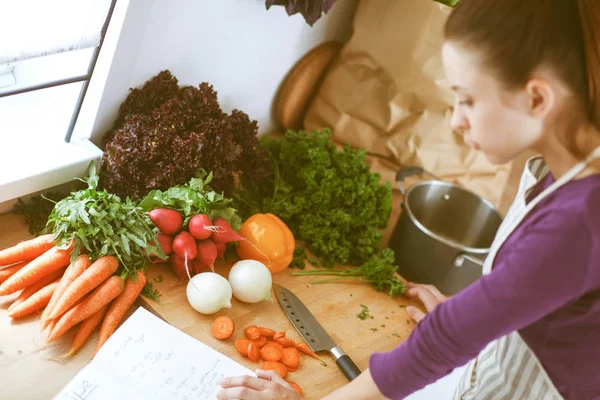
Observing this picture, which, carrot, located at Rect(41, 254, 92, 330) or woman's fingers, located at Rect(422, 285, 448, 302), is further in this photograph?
woman's fingers, located at Rect(422, 285, 448, 302)

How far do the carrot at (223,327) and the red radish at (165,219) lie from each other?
0.21 m

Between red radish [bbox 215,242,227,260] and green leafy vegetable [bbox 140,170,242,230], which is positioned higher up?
green leafy vegetable [bbox 140,170,242,230]

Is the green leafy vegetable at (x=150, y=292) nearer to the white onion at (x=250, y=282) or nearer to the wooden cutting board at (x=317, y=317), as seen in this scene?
the wooden cutting board at (x=317, y=317)

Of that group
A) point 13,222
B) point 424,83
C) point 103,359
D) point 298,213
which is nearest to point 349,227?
point 298,213

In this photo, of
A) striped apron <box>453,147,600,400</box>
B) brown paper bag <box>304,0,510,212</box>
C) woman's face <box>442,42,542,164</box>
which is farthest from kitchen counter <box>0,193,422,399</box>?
woman's face <box>442,42,542,164</box>

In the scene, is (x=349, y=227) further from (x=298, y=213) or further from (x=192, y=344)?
(x=192, y=344)

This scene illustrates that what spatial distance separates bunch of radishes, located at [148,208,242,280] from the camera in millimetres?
1135

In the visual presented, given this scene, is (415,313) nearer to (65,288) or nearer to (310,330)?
(310,330)

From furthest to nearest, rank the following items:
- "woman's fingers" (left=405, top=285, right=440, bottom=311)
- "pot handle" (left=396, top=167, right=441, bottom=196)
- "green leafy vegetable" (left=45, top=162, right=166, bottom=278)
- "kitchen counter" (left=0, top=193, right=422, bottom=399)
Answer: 1. "pot handle" (left=396, top=167, right=441, bottom=196)
2. "woman's fingers" (left=405, top=285, right=440, bottom=311)
3. "green leafy vegetable" (left=45, top=162, right=166, bottom=278)
4. "kitchen counter" (left=0, top=193, right=422, bottom=399)

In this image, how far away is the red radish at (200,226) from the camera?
1140 mm

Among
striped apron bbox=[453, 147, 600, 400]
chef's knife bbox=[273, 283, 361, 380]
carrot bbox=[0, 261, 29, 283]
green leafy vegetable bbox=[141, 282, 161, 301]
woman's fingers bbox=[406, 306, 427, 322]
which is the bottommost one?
carrot bbox=[0, 261, 29, 283]

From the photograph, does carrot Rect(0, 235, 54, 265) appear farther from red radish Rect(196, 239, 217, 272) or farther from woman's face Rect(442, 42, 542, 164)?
woman's face Rect(442, 42, 542, 164)

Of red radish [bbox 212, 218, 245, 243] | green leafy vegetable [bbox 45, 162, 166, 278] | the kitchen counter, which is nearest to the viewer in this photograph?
the kitchen counter

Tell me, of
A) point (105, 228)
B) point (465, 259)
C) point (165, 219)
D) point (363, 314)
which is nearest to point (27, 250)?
point (105, 228)
